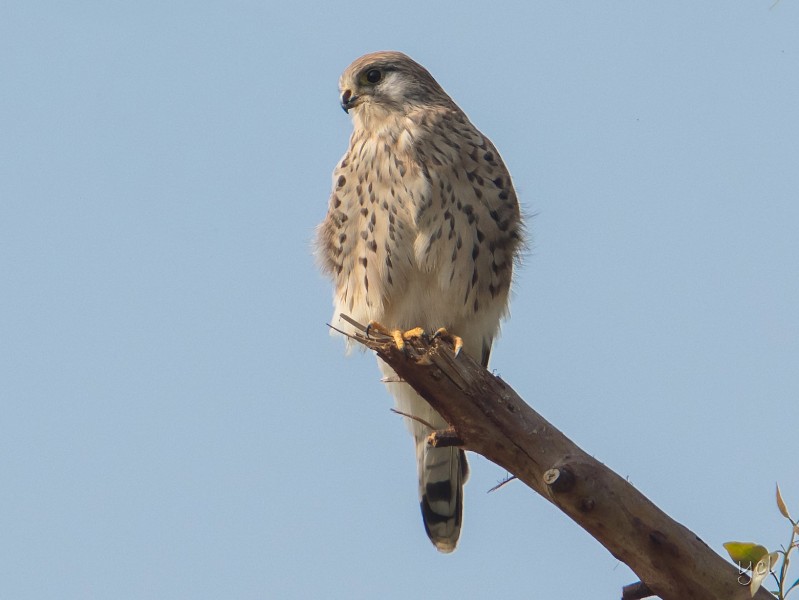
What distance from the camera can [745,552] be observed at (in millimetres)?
2971

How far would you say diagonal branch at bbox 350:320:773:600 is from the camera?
3.24 meters

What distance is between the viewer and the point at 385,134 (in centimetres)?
500

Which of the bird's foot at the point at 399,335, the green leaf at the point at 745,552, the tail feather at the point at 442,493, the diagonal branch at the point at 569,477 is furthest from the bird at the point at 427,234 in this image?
the green leaf at the point at 745,552

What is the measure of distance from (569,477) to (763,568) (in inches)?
26.0

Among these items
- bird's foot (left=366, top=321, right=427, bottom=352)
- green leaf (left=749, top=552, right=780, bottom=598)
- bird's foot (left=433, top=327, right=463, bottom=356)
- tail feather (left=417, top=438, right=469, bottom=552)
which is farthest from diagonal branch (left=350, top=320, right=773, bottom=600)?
tail feather (left=417, top=438, right=469, bottom=552)

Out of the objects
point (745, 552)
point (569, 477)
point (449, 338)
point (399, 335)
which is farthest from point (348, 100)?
point (745, 552)

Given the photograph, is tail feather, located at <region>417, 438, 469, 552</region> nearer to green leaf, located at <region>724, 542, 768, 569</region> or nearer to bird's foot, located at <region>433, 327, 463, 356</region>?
bird's foot, located at <region>433, 327, 463, 356</region>

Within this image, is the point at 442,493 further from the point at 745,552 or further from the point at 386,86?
the point at 745,552

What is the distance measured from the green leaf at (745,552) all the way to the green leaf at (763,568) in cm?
4

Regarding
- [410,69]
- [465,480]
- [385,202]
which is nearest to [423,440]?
[465,480]

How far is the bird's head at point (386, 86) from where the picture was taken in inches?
206

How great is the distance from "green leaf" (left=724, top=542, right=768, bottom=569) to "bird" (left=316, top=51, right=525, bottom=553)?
1686 millimetres

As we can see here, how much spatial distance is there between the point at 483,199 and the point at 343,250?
62 centimetres

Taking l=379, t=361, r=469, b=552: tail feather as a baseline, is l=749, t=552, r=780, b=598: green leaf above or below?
below
